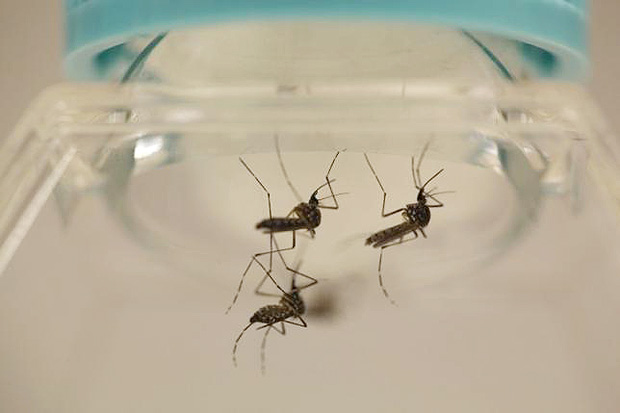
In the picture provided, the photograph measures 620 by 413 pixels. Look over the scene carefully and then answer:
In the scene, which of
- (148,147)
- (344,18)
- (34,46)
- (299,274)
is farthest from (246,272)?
(344,18)

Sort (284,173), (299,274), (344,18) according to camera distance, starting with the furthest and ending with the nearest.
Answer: (299,274) → (284,173) → (344,18)

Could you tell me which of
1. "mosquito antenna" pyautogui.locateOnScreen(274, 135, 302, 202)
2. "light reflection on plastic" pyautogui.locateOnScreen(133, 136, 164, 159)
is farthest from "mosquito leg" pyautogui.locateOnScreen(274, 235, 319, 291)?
"light reflection on plastic" pyautogui.locateOnScreen(133, 136, 164, 159)

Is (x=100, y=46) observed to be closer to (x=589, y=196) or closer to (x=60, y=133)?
(x=60, y=133)

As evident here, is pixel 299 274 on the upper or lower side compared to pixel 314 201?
lower

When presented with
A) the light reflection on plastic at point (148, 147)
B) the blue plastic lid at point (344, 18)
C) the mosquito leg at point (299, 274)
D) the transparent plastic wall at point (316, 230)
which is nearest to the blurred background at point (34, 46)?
the transparent plastic wall at point (316, 230)

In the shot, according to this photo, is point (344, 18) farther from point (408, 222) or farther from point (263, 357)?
point (263, 357)

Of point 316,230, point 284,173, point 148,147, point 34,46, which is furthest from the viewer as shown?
point 34,46

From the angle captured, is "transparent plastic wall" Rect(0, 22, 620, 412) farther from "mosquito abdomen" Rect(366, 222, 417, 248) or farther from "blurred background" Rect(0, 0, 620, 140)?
"blurred background" Rect(0, 0, 620, 140)

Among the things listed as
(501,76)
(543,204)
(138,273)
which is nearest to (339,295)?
(138,273)
